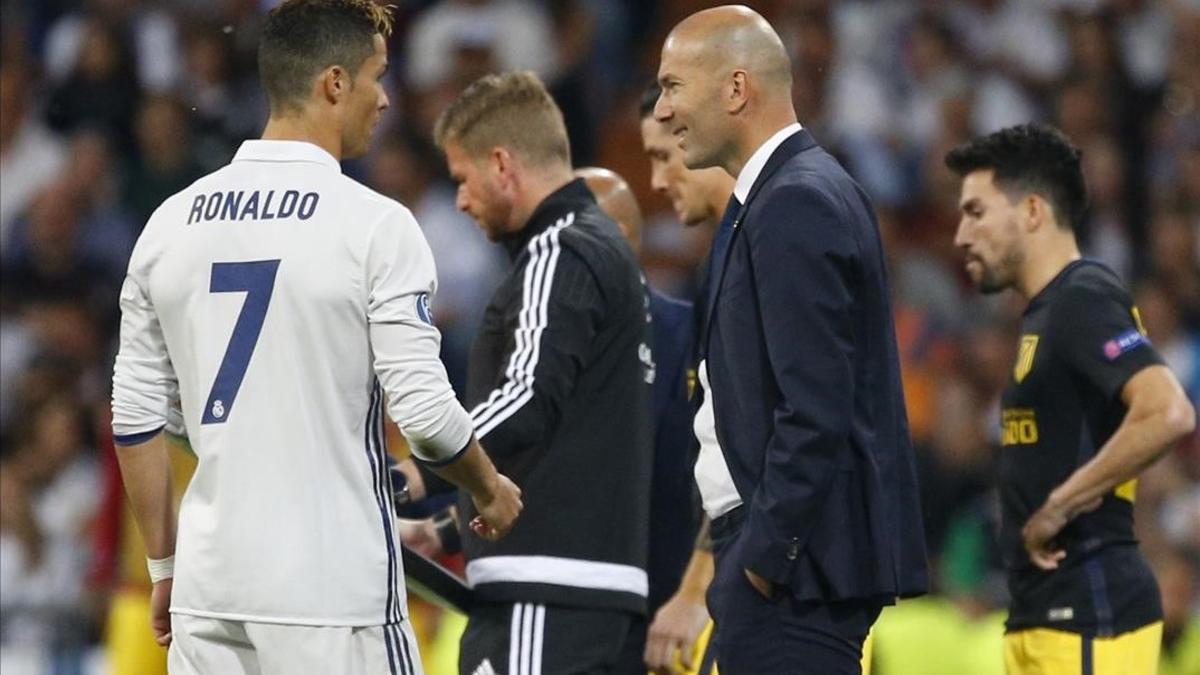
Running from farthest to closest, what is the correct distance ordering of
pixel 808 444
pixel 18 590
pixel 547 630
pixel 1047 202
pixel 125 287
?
pixel 18 590 < pixel 1047 202 < pixel 547 630 < pixel 125 287 < pixel 808 444

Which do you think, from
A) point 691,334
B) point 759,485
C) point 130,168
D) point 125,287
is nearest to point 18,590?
point 130,168

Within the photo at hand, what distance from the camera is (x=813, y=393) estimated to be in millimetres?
4340

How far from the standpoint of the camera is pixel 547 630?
5.37m

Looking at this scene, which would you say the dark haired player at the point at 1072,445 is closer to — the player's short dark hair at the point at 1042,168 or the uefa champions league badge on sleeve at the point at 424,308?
the player's short dark hair at the point at 1042,168

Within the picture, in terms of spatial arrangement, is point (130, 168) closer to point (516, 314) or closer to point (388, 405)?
point (516, 314)

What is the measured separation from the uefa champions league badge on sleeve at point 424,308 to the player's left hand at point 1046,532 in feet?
6.68

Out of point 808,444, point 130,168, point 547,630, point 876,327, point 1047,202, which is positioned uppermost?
point 130,168

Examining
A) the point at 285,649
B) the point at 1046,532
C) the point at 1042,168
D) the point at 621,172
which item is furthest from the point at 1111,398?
the point at 621,172

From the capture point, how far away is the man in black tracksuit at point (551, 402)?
17.7 ft

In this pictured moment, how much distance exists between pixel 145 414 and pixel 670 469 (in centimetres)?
196

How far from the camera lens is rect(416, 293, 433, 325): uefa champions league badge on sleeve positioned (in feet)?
14.4

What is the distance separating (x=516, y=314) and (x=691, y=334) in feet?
3.08

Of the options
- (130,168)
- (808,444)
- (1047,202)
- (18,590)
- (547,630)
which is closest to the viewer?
(808,444)

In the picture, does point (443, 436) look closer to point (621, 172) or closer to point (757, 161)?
point (757, 161)
